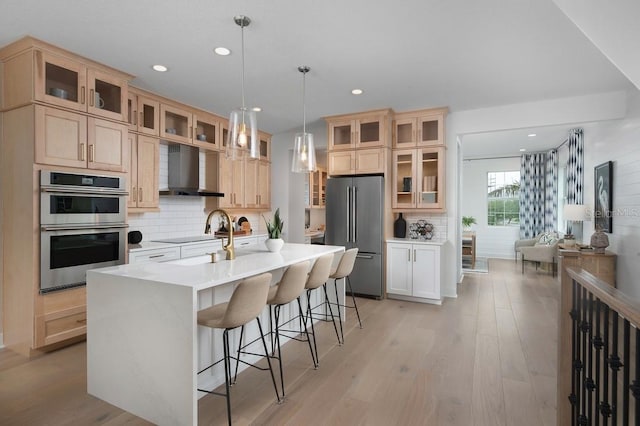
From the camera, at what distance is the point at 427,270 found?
4.85 metres

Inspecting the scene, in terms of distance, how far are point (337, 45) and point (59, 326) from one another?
11.4ft

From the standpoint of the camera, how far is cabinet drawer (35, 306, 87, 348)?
3.04m

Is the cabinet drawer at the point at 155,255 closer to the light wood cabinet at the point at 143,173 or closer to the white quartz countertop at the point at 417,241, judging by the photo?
the light wood cabinet at the point at 143,173

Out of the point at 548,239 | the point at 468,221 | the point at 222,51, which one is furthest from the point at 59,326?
the point at 468,221

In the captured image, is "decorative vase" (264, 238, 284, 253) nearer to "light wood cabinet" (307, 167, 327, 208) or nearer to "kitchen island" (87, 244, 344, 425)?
"kitchen island" (87, 244, 344, 425)

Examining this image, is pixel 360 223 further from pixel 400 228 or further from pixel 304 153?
pixel 304 153

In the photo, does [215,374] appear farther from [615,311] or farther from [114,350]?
[615,311]

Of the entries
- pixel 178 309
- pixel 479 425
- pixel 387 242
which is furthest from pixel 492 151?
pixel 178 309

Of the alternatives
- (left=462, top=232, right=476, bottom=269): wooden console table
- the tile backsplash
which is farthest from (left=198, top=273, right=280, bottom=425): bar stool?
(left=462, top=232, right=476, bottom=269): wooden console table

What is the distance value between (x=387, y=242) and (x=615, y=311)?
393 centimetres

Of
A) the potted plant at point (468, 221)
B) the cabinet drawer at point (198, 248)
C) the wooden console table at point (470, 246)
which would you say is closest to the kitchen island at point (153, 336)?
the cabinet drawer at point (198, 248)

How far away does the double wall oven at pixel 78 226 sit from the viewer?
9.98 feet

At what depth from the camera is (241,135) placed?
2.77 metres

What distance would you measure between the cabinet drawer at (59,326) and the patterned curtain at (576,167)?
729 centimetres
